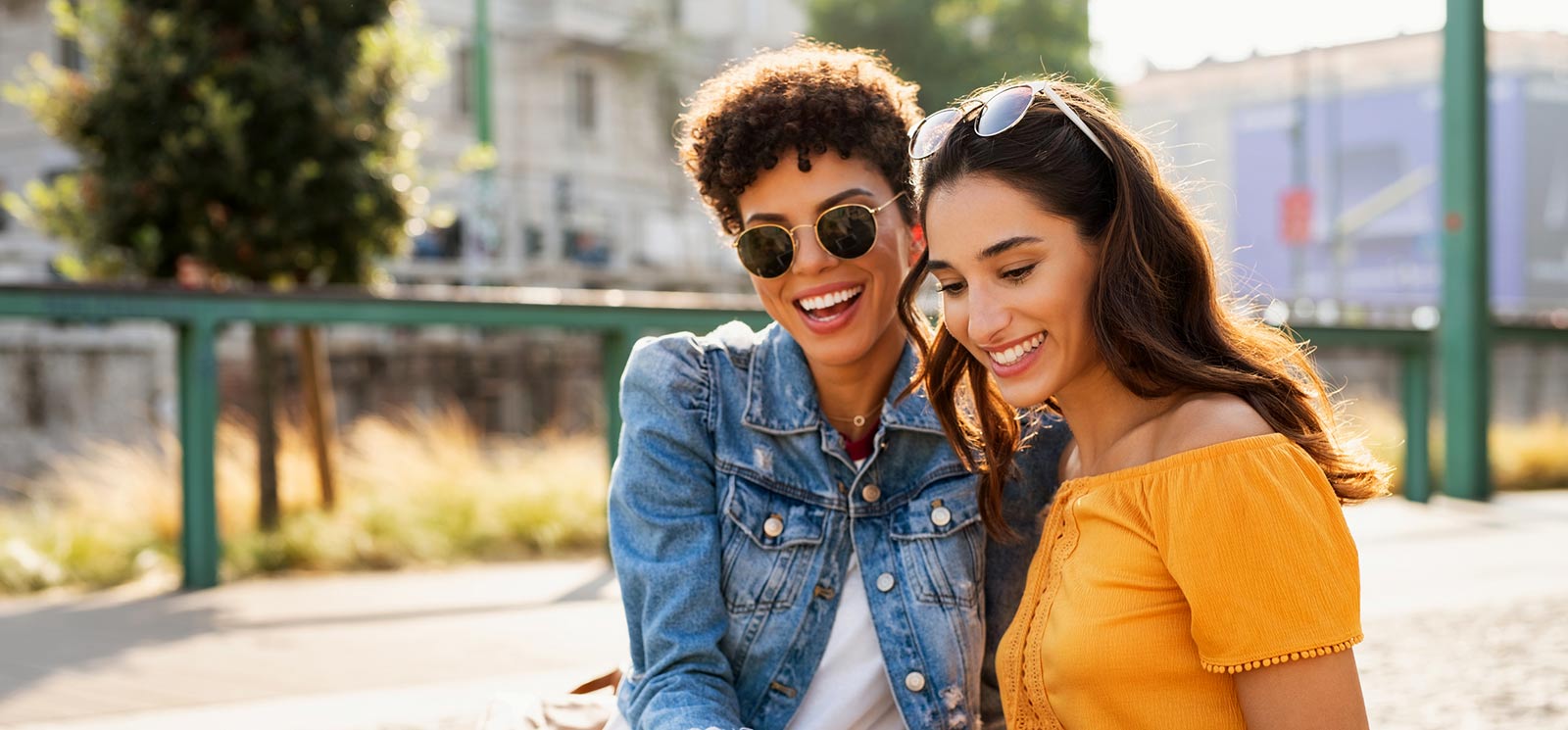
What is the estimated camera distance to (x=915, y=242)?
233cm

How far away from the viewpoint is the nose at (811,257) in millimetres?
2184

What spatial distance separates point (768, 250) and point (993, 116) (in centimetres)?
51

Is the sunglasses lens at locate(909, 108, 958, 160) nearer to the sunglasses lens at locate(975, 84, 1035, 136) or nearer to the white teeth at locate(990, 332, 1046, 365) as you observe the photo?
the sunglasses lens at locate(975, 84, 1035, 136)

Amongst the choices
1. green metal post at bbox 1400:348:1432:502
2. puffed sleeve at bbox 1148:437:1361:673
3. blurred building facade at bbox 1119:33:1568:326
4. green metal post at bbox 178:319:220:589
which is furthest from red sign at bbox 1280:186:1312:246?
puffed sleeve at bbox 1148:437:1361:673

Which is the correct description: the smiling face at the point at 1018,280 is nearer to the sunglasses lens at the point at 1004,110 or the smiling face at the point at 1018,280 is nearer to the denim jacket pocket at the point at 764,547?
the sunglasses lens at the point at 1004,110

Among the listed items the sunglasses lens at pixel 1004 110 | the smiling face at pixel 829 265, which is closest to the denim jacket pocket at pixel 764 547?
the smiling face at pixel 829 265

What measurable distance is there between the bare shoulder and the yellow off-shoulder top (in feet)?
0.12

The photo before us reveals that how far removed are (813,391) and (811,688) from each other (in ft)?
1.59

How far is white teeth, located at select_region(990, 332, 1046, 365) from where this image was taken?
1834mm

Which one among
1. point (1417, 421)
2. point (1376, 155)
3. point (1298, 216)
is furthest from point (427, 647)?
point (1376, 155)

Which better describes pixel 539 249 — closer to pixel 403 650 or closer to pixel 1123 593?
pixel 403 650

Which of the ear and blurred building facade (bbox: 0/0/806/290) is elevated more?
blurred building facade (bbox: 0/0/806/290)

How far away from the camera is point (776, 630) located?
6.95 ft

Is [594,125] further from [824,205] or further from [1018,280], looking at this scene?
[1018,280]
